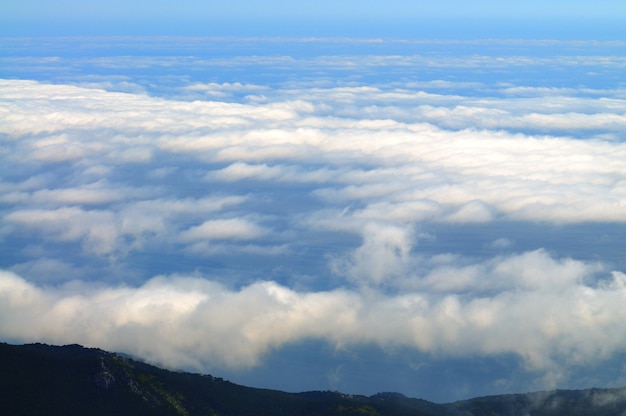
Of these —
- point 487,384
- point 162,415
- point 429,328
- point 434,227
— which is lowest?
point 162,415

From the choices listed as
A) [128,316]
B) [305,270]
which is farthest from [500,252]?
[128,316]

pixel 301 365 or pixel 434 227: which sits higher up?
pixel 434 227

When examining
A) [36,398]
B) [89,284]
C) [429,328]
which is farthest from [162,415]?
[89,284]

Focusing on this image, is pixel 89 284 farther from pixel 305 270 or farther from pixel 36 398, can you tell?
pixel 36 398

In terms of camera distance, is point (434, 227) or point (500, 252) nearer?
point (500, 252)

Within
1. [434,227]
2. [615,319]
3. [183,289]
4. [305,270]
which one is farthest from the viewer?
[434,227]

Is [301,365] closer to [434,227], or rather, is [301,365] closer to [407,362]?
[407,362]

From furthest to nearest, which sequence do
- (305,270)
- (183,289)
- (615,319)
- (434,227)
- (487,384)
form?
(434,227) < (305,270) < (183,289) < (615,319) < (487,384)
